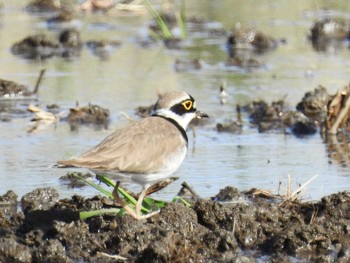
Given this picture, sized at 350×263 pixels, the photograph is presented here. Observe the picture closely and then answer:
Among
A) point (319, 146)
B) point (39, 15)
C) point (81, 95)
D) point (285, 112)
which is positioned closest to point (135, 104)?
point (81, 95)

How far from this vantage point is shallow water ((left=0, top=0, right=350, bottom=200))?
9.45 meters

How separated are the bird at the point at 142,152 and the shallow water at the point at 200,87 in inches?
28.4

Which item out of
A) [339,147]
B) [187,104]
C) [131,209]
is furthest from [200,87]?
[131,209]

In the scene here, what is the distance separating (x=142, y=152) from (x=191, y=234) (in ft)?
2.17

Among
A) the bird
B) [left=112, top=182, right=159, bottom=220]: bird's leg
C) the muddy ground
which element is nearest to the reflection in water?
the muddy ground

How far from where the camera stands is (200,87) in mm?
13297

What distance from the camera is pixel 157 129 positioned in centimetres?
779

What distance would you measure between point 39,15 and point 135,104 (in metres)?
8.07

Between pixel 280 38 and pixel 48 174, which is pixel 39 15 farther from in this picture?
pixel 48 174

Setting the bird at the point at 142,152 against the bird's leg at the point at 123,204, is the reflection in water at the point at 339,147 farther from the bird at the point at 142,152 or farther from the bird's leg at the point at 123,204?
the bird's leg at the point at 123,204

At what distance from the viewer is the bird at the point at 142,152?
7324mm

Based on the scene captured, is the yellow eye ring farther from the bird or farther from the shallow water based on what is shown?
the shallow water

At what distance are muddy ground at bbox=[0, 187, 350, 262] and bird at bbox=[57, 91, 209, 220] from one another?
0.26 meters

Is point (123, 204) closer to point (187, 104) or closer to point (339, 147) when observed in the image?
point (187, 104)
